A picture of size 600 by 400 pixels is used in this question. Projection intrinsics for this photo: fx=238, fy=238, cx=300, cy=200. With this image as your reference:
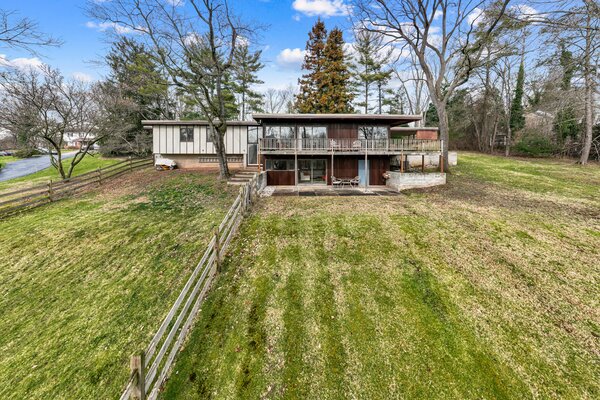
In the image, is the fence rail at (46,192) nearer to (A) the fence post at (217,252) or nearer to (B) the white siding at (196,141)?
(B) the white siding at (196,141)

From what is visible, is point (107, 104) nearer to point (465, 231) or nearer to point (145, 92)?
point (145, 92)

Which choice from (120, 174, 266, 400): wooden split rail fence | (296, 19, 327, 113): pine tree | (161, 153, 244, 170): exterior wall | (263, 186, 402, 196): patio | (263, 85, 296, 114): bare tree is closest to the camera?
(120, 174, 266, 400): wooden split rail fence

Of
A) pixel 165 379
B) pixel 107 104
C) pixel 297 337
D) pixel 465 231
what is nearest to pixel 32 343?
pixel 165 379

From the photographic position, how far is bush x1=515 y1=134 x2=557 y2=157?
2402cm

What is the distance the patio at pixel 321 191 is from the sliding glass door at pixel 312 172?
84 centimetres

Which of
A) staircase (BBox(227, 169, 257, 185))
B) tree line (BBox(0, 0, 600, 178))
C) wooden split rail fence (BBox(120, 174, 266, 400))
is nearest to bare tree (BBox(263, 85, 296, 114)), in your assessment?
tree line (BBox(0, 0, 600, 178))

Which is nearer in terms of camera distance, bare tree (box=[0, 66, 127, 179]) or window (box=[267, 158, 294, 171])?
bare tree (box=[0, 66, 127, 179])

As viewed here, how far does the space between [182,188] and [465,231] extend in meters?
13.3

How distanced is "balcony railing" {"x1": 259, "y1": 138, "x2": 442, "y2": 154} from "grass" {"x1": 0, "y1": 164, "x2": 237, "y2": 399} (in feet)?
13.7

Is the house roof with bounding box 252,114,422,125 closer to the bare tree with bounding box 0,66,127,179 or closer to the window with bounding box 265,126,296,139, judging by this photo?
the window with bounding box 265,126,296,139

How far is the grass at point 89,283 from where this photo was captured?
14.4 ft

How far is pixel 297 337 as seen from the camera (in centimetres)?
473

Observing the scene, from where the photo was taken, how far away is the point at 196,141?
17641 mm

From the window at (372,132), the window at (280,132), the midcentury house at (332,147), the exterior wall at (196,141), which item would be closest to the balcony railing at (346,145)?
the midcentury house at (332,147)
